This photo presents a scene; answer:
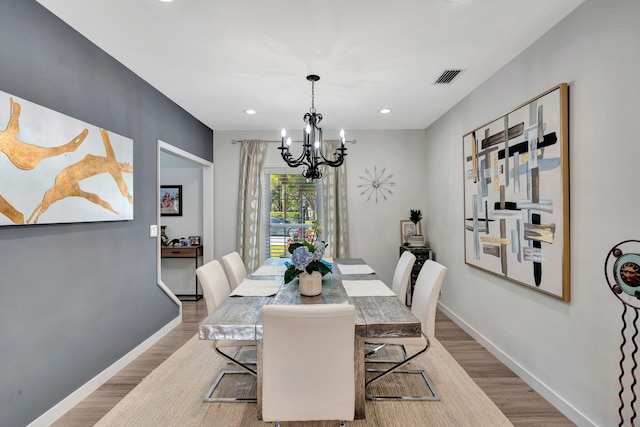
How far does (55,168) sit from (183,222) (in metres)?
3.17

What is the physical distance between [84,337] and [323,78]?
9.19 feet

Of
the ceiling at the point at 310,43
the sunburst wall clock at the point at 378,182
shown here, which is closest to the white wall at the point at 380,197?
the sunburst wall clock at the point at 378,182

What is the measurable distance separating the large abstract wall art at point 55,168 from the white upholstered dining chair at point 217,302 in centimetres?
91

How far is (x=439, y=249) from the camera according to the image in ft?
15.0

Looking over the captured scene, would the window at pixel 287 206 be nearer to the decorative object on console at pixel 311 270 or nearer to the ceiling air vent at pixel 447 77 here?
the ceiling air vent at pixel 447 77

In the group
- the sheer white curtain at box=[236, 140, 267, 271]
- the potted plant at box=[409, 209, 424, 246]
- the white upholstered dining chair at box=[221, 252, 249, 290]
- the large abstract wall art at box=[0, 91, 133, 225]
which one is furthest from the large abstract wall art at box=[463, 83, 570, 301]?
the large abstract wall art at box=[0, 91, 133, 225]

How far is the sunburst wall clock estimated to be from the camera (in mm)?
5088

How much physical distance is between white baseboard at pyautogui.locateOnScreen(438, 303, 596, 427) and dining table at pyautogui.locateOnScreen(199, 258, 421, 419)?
1.20m

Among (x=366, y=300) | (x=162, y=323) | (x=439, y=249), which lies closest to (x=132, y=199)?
(x=162, y=323)

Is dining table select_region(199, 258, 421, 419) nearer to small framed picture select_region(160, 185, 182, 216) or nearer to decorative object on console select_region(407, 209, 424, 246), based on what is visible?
decorative object on console select_region(407, 209, 424, 246)

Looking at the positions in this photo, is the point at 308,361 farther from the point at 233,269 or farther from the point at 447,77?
the point at 447,77

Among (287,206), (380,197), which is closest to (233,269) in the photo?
(287,206)

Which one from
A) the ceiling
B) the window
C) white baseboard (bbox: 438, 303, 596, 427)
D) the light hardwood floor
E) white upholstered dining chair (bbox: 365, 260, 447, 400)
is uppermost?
the ceiling

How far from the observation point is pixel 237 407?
2258mm
